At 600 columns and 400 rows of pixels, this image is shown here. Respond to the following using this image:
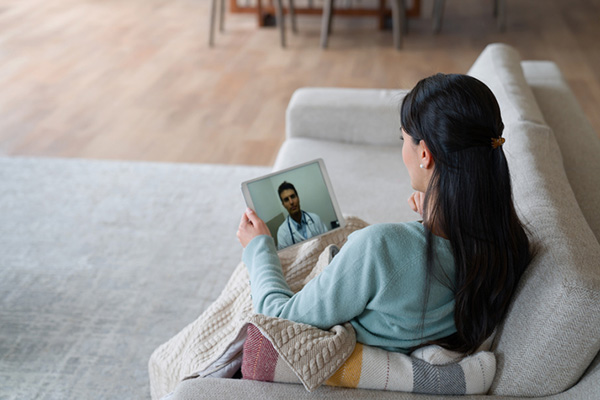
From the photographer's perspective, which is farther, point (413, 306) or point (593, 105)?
point (593, 105)

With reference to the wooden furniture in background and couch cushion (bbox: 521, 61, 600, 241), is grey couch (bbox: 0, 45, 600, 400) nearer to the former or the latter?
couch cushion (bbox: 521, 61, 600, 241)

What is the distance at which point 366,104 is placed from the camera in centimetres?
210

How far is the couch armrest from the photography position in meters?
2.09

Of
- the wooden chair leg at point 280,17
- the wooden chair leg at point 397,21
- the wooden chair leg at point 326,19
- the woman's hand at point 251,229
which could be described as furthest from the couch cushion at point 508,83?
the wooden chair leg at point 280,17

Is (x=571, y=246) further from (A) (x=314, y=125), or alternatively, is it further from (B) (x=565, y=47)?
(B) (x=565, y=47)

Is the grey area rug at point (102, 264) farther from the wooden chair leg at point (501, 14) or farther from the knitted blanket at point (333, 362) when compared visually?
the wooden chair leg at point (501, 14)

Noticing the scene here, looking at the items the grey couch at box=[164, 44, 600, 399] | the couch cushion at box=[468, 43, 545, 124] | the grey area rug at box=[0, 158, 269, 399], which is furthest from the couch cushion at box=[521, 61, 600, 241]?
the grey area rug at box=[0, 158, 269, 399]

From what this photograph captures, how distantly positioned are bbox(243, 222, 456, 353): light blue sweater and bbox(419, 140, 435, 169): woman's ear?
96mm

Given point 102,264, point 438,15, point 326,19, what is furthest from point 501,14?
point 102,264

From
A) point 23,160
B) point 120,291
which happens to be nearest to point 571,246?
point 120,291

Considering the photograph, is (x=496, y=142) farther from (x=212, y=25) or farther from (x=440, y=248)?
(x=212, y=25)

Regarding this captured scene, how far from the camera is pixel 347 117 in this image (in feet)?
6.93

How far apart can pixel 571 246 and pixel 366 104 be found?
1224 millimetres

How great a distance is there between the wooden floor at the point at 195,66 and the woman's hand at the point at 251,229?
64.8 inches
